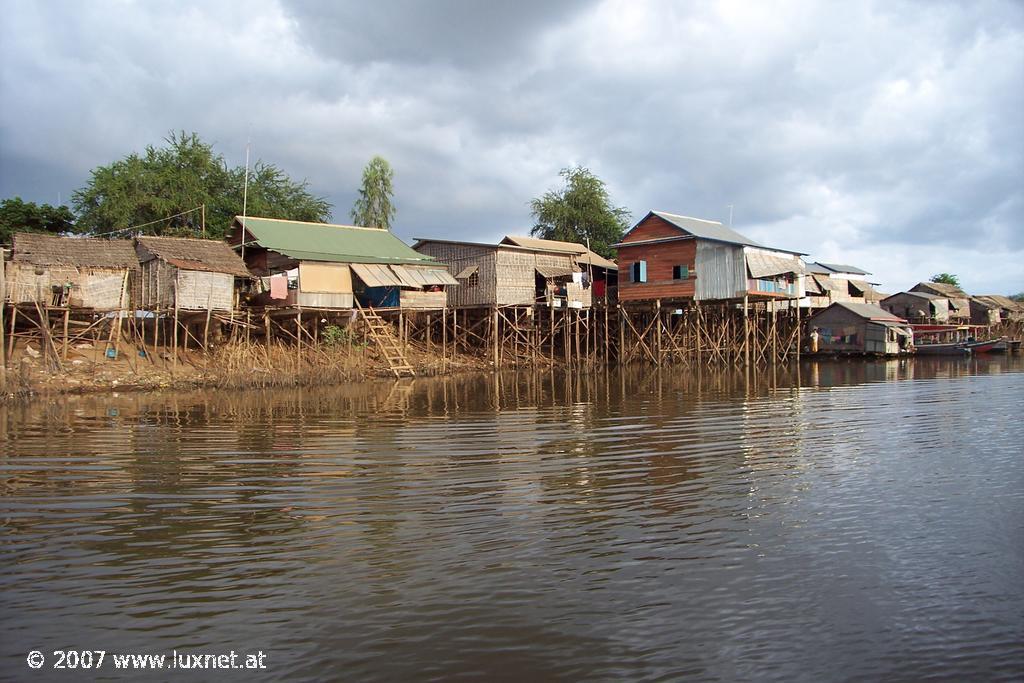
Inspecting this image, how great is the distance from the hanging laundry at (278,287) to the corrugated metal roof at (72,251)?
174 inches

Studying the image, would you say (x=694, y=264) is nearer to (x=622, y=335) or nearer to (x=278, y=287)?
(x=622, y=335)

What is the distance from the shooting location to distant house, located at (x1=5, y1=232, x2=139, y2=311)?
73.3ft

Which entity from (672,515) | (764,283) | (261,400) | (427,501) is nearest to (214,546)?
(427,501)

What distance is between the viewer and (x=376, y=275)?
28234 millimetres

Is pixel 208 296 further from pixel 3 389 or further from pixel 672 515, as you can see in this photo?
pixel 672 515

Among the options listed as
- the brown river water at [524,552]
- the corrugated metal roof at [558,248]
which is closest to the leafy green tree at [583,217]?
the corrugated metal roof at [558,248]

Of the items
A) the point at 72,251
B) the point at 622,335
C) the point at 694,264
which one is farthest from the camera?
the point at 622,335

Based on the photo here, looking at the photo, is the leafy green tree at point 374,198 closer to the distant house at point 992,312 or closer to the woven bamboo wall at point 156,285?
the woven bamboo wall at point 156,285

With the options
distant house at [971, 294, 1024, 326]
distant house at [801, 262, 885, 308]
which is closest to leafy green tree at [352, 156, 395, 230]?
distant house at [801, 262, 885, 308]

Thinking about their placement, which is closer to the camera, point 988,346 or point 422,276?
point 422,276

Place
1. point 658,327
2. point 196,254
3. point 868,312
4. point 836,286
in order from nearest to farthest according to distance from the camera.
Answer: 1. point 196,254
2. point 658,327
3. point 868,312
4. point 836,286

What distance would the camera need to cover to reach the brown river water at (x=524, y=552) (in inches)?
194

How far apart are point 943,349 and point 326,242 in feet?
116

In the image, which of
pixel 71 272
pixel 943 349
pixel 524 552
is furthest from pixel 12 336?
pixel 943 349
